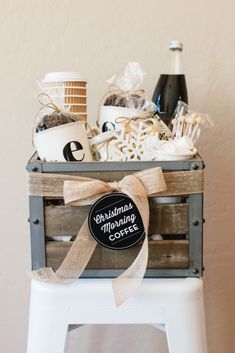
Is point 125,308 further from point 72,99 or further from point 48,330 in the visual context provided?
point 72,99

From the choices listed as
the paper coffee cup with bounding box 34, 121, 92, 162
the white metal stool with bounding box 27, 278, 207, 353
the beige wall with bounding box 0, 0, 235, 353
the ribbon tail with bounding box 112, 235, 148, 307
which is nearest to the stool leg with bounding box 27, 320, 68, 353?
the white metal stool with bounding box 27, 278, 207, 353

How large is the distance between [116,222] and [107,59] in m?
0.44

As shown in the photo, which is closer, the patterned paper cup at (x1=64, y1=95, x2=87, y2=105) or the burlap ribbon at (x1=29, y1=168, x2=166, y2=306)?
the burlap ribbon at (x1=29, y1=168, x2=166, y2=306)

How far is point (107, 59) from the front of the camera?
993 mm

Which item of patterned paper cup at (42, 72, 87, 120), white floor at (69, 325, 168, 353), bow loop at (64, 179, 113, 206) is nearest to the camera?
bow loop at (64, 179, 113, 206)

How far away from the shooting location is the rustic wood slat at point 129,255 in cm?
71

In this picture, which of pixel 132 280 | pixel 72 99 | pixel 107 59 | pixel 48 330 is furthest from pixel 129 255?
pixel 107 59

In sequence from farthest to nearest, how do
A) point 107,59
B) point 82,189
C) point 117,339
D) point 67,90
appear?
point 117,339 → point 107,59 → point 67,90 → point 82,189

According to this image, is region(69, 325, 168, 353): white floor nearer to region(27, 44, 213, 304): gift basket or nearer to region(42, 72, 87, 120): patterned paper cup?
region(27, 44, 213, 304): gift basket

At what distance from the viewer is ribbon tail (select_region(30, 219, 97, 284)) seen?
27.5 inches

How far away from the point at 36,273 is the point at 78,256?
0.07 meters

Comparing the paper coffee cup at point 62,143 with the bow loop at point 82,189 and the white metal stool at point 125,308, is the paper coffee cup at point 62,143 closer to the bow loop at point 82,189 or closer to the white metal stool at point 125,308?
the bow loop at point 82,189

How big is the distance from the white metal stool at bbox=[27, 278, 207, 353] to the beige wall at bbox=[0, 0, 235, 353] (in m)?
0.37

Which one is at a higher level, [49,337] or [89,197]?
[89,197]
